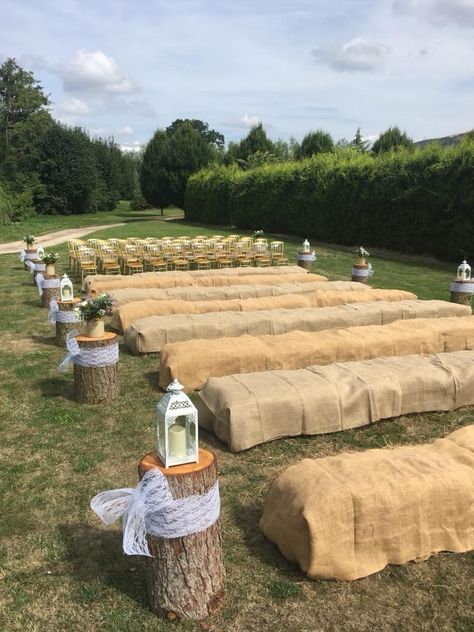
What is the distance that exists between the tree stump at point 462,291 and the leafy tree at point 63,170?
3363 centimetres

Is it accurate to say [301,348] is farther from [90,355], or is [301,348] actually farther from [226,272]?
[226,272]

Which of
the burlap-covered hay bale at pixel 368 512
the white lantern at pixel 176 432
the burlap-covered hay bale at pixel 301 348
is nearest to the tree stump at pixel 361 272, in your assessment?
the burlap-covered hay bale at pixel 301 348

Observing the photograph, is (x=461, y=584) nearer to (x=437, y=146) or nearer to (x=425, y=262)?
(x=425, y=262)

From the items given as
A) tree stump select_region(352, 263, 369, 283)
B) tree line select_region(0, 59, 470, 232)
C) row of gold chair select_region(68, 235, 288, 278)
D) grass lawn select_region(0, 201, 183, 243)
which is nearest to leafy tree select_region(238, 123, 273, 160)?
tree line select_region(0, 59, 470, 232)

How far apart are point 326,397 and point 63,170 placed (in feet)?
124

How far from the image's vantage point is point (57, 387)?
686cm

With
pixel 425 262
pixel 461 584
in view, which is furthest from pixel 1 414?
pixel 425 262

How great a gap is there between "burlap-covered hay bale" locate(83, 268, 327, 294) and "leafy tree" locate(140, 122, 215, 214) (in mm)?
26964

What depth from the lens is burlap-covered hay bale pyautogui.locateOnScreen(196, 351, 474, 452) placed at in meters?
5.26

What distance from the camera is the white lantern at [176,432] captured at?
10.4 feet

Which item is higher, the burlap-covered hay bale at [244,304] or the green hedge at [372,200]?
the green hedge at [372,200]

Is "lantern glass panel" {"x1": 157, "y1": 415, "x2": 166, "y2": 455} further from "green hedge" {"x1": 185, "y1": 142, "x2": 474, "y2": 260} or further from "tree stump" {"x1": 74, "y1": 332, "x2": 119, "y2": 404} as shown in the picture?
"green hedge" {"x1": 185, "y1": 142, "x2": 474, "y2": 260}

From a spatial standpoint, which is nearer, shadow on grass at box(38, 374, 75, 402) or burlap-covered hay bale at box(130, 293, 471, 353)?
shadow on grass at box(38, 374, 75, 402)

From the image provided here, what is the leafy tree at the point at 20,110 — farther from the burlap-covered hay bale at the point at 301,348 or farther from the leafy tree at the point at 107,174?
the burlap-covered hay bale at the point at 301,348
